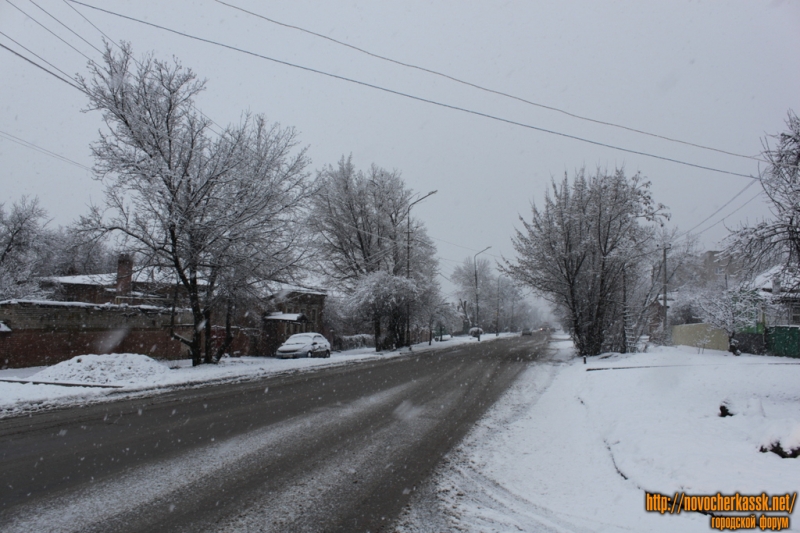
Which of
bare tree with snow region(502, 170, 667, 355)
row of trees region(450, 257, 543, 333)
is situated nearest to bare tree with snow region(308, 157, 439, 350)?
bare tree with snow region(502, 170, 667, 355)

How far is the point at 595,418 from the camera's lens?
8297mm

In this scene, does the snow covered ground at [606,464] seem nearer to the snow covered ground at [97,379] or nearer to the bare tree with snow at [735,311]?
the snow covered ground at [97,379]

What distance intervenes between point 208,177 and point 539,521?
16.7 meters

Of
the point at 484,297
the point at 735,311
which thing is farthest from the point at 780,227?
the point at 484,297

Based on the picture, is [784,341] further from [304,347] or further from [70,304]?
[70,304]

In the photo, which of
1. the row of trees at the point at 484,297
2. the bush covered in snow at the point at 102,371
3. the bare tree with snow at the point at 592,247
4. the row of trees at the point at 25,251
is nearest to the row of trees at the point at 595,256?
the bare tree with snow at the point at 592,247

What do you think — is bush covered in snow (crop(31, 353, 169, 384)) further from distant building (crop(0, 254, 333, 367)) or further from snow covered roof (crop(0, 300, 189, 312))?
snow covered roof (crop(0, 300, 189, 312))

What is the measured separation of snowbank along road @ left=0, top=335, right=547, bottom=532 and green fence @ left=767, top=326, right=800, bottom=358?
26.1 m

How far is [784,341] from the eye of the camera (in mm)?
26047

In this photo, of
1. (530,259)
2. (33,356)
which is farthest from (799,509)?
(33,356)

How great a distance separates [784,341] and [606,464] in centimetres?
2900

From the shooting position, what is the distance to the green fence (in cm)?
2547

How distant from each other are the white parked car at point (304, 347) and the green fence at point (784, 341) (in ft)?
89.9

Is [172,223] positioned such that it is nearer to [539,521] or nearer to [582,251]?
[539,521]
